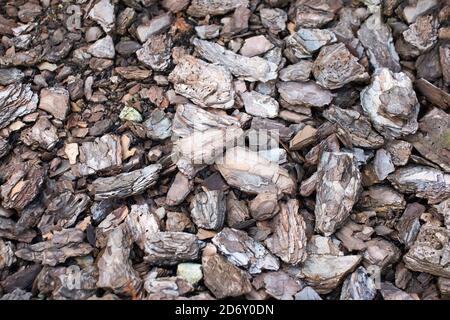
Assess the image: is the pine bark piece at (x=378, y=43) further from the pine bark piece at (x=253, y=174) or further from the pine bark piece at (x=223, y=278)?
the pine bark piece at (x=223, y=278)

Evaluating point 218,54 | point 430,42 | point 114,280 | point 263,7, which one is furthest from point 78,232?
point 430,42

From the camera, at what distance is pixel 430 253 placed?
1745 millimetres

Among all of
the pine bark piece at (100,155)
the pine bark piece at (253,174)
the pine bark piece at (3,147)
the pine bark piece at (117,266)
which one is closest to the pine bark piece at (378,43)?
the pine bark piece at (253,174)

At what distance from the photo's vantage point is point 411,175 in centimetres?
188

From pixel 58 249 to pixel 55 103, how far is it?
1.78 ft

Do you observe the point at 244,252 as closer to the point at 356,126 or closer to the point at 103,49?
the point at 356,126

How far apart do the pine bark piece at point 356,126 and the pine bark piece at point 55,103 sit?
0.95 meters

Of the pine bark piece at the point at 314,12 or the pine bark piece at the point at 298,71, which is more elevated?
the pine bark piece at the point at 314,12

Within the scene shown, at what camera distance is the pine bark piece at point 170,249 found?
173 centimetres

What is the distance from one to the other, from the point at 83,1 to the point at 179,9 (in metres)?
0.38

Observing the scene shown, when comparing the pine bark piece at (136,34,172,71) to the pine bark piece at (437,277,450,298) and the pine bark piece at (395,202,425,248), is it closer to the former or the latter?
the pine bark piece at (395,202,425,248)

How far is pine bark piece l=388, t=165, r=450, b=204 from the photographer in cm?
186

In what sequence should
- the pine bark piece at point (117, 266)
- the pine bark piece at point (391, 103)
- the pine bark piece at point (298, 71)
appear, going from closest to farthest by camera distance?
the pine bark piece at point (117, 266) < the pine bark piece at point (391, 103) < the pine bark piece at point (298, 71)

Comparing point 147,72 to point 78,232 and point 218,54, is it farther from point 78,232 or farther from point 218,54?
point 78,232
